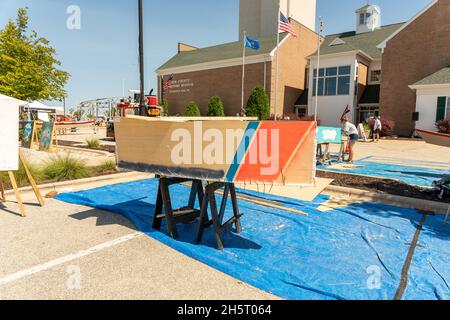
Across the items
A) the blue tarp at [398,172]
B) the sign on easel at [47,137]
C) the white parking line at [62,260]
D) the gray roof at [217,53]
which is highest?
the gray roof at [217,53]

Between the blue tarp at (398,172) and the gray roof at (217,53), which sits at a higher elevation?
the gray roof at (217,53)

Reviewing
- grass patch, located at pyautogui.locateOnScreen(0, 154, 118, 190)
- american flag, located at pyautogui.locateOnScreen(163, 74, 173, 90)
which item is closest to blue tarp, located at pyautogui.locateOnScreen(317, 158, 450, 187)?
grass patch, located at pyautogui.locateOnScreen(0, 154, 118, 190)

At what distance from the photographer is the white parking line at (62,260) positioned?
311 cm

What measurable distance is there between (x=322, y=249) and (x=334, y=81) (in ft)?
92.8

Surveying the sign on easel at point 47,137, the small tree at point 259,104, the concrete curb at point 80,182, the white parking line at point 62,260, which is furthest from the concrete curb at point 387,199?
the small tree at point 259,104

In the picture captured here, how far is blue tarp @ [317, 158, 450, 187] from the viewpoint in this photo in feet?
26.8

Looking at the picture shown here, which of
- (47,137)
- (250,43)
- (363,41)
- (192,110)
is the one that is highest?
(363,41)

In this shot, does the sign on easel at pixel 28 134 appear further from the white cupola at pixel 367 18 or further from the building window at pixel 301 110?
the white cupola at pixel 367 18

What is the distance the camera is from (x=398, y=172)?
9375mm

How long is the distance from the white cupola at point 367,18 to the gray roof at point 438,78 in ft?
46.4

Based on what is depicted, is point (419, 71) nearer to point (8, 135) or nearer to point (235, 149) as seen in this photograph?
point (235, 149)

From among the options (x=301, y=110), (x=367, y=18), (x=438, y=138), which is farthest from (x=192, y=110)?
(x=438, y=138)

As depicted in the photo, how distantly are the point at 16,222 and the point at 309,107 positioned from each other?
29096 millimetres
